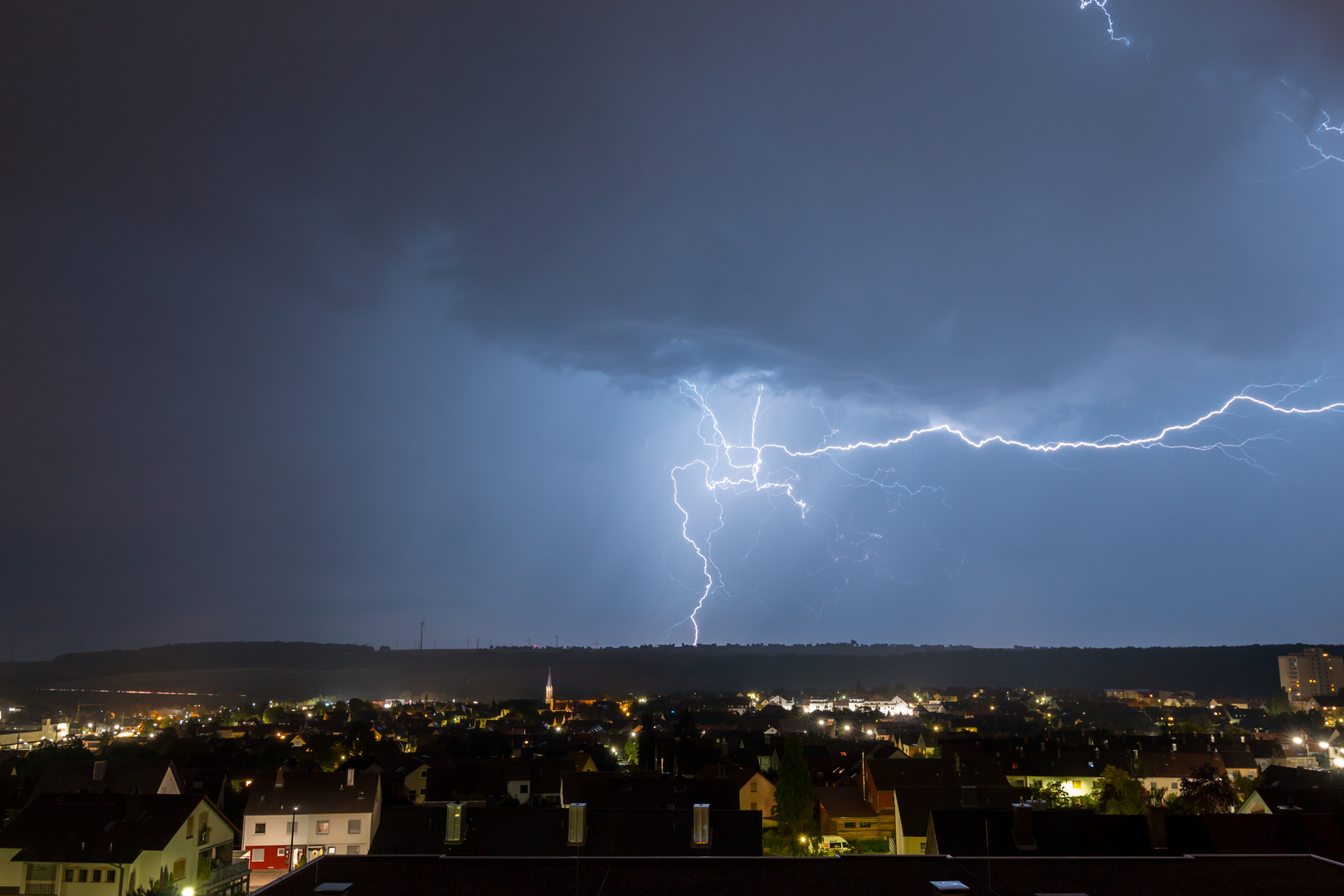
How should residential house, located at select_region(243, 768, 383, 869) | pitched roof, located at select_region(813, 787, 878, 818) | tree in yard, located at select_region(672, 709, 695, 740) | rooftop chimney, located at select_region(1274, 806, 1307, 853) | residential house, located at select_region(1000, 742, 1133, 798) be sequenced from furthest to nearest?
tree in yard, located at select_region(672, 709, 695, 740)
residential house, located at select_region(1000, 742, 1133, 798)
pitched roof, located at select_region(813, 787, 878, 818)
residential house, located at select_region(243, 768, 383, 869)
rooftop chimney, located at select_region(1274, 806, 1307, 853)

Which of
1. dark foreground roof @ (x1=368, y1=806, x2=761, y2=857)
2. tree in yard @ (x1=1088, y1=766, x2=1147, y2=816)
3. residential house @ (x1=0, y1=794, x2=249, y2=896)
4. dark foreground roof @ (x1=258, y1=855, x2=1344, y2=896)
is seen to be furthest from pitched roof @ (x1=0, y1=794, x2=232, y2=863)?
tree in yard @ (x1=1088, y1=766, x2=1147, y2=816)

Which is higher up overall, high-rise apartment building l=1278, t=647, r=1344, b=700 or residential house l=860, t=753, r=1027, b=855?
residential house l=860, t=753, r=1027, b=855

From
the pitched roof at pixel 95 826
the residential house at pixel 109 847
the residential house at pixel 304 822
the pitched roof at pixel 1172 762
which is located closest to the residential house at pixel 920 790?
the pitched roof at pixel 1172 762

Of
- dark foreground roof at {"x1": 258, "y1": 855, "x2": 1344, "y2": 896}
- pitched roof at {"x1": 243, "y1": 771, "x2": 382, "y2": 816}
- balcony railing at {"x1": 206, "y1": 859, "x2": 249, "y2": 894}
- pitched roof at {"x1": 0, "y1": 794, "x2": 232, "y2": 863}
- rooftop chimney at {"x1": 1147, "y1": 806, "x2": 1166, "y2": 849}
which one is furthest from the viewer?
pitched roof at {"x1": 243, "y1": 771, "x2": 382, "y2": 816}

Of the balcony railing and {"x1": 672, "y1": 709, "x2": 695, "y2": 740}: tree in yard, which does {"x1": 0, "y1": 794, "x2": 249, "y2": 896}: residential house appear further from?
{"x1": 672, "y1": 709, "x2": 695, "y2": 740}: tree in yard

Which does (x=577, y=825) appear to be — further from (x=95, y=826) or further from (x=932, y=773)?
(x=932, y=773)

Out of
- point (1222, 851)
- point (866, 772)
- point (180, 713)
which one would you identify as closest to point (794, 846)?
point (866, 772)

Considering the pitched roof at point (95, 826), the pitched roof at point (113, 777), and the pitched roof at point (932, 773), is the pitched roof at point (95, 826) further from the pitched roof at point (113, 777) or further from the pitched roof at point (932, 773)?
the pitched roof at point (932, 773)

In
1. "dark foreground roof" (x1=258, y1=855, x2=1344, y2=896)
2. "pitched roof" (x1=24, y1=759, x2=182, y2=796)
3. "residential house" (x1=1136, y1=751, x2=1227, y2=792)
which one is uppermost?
"dark foreground roof" (x1=258, y1=855, x2=1344, y2=896)
